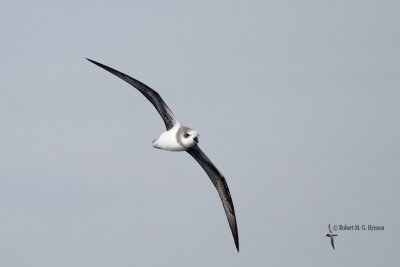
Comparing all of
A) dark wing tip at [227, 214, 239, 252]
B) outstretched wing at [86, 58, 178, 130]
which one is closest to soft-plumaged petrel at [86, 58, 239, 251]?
outstretched wing at [86, 58, 178, 130]

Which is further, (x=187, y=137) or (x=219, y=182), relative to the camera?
(x=219, y=182)

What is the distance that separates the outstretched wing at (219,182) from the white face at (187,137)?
3.19 meters

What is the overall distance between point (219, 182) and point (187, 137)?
19.5ft

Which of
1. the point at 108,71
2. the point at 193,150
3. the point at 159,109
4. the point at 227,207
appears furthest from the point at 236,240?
the point at 108,71

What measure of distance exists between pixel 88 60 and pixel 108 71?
148 cm

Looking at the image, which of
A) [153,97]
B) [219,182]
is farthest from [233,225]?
[153,97]

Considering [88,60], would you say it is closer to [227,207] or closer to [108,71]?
[108,71]

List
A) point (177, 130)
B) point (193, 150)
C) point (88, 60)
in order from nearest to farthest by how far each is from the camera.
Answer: point (88, 60) < point (177, 130) < point (193, 150)

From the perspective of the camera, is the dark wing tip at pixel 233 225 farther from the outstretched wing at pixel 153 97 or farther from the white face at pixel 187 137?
the outstretched wing at pixel 153 97

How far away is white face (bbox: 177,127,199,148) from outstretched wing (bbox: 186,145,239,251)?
10.5 feet

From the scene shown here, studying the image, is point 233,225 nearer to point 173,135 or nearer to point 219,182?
point 219,182

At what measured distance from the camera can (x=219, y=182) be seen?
47.1 meters

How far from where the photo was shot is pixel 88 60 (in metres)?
39.6

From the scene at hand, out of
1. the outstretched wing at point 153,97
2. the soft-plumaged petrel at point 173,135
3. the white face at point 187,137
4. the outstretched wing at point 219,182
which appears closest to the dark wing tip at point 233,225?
the outstretched wing at point 219,182
